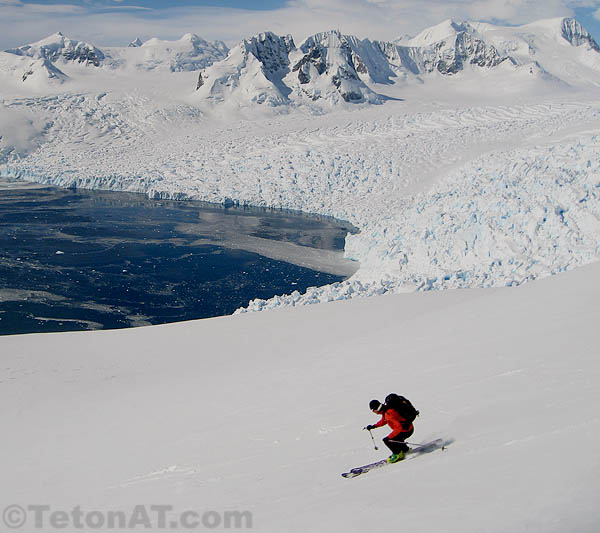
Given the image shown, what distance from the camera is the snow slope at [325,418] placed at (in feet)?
10.3

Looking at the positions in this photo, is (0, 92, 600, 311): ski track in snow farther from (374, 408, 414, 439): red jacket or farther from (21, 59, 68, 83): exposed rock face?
(21, 59, 68, 83): exposed rock face

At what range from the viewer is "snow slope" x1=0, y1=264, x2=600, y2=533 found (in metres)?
3.15

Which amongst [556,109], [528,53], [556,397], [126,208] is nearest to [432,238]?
[556,397]

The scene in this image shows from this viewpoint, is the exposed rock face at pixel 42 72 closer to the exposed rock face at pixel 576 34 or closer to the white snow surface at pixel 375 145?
the white snow surface at pixel 375 145

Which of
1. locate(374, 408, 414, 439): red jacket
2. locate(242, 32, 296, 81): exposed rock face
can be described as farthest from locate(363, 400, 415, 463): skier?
locate(242, 32, 296, 81): exposed rock face

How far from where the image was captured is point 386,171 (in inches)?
1334

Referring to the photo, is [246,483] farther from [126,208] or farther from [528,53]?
[528,53]

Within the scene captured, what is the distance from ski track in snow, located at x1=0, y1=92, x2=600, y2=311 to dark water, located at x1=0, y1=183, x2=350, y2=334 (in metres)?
2.72

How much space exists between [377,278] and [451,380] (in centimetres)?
1286

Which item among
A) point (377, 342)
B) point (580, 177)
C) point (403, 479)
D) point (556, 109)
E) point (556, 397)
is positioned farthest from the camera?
point (556, 109)

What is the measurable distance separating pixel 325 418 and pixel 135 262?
59.9 ft

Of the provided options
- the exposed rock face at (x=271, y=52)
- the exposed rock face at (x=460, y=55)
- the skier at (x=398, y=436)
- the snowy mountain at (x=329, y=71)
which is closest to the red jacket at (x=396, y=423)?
the skier at (x=398, y=436)

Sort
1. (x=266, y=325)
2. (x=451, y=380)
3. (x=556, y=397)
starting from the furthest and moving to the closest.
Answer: (x=266, y=325) < (x=451, y=380) < (x=556, y=397)

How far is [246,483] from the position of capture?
442cm
